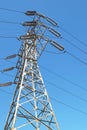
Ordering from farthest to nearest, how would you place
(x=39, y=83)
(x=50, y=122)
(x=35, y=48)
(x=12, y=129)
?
(x=35, y=48) → (x=39, y=83) → (x=50, y=122) → (x=12, y=129)

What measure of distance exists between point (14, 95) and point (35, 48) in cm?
587

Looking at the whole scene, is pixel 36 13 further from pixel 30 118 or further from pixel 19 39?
pixel 30 118

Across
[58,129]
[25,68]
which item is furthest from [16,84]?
[58,129]

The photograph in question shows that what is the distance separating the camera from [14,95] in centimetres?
3025

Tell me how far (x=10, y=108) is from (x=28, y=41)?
7848mm

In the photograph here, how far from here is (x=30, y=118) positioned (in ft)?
97.5

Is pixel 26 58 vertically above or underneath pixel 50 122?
above

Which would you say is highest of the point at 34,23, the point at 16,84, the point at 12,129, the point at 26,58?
the point at 34,23

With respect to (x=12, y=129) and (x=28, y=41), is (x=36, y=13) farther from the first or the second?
(x=12, y=129)

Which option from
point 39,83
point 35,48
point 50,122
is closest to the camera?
point 50,122

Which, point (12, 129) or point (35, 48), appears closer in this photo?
point (12, 129)

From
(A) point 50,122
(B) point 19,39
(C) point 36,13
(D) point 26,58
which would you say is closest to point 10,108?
(A) point 50,122

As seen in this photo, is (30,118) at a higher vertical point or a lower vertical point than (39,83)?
lower

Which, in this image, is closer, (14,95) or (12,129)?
(12,129)
